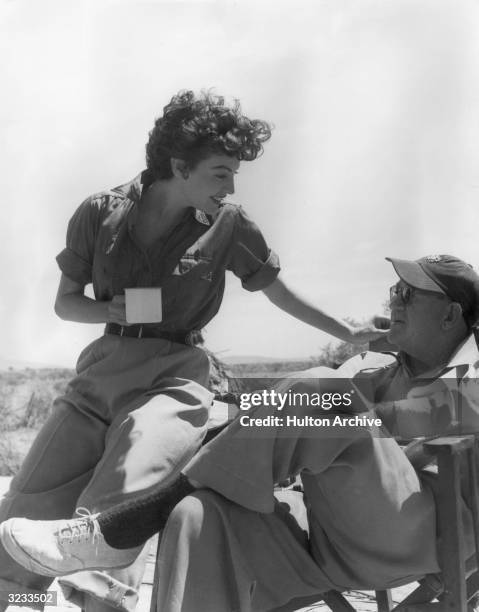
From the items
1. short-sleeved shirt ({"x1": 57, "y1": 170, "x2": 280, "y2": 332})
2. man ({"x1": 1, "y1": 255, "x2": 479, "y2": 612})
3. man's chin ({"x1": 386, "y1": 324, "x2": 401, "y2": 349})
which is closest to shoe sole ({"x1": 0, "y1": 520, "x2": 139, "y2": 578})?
man ({"x1": 1, "y1": 255, "x2": 479, "y2": 612})

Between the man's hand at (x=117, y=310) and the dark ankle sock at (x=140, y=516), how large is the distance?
19.8 inches

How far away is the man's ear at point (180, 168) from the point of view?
2256 millimetres

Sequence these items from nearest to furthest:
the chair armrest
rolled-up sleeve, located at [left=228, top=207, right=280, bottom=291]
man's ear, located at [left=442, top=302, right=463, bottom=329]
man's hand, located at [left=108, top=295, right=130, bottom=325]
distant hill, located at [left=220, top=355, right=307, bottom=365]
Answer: the chair armrest → man's ear, located at [left=442, top=302, right=463, bottom=329] → man's hand, located at [left=108, top=295, right=130, bottom=325] → rolled-up sleeve, located at [left=228, top=207, right=280, bottom=291] → distant hill, located at [left=220, top=355, right=307, bottom=365]

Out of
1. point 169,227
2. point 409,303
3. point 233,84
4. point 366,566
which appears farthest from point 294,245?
point 366,566

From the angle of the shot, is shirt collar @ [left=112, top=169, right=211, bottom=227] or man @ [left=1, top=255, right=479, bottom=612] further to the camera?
shirt collar @ [left=112, top=169, right=211, bottom=227]

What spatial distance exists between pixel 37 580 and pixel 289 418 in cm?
88

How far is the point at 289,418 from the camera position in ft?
5.72

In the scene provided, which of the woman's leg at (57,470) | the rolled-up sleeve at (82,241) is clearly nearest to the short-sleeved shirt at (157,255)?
→ the rolled-up sleeve at (82,241)

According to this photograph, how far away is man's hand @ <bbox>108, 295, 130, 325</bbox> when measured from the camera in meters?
2.16

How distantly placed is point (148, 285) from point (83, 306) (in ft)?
0.59

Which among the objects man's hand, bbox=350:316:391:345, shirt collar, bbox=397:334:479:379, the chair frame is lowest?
the chair frame

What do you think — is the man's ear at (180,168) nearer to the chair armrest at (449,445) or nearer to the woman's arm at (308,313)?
the woman's arm at (308,313)

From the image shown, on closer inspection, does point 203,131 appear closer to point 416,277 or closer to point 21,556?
point 416,277

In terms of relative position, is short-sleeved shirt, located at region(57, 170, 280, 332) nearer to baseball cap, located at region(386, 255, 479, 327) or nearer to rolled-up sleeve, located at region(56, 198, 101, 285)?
rolled-up sleeve, located at region(56, 198, 101, 285)
